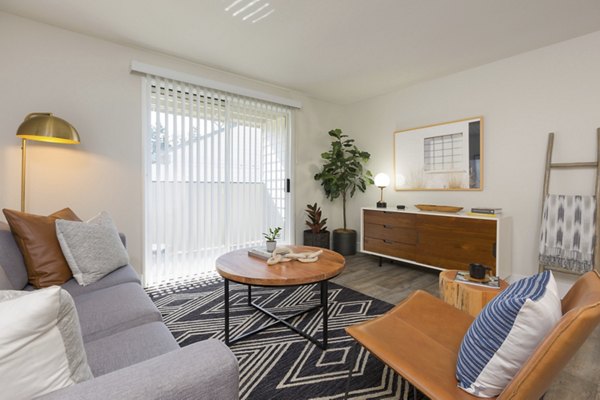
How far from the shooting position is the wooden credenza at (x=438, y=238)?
2.60 meters

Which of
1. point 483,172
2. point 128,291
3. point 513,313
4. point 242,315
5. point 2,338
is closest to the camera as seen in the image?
point 2,338

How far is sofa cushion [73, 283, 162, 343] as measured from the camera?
1.22 meters

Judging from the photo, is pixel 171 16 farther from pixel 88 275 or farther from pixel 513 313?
pixel 513 313

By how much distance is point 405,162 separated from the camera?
3.74 metres

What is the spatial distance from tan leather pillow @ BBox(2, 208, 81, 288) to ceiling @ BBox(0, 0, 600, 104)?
169cm

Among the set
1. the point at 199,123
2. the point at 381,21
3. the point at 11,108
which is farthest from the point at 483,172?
the point at 11,108

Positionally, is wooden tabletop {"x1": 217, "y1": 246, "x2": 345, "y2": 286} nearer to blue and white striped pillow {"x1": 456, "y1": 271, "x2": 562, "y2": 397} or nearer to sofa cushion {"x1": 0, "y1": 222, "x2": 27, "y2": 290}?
blue and white striped pillow {"x1": 456, "y1": 271, "x2": 562, "y2": 397}

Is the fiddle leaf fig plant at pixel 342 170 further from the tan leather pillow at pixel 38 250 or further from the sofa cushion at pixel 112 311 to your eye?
the tan leather pillow at pixel 38 250

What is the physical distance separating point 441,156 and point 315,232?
192cm

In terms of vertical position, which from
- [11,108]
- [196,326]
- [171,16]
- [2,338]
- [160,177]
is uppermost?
[171,16]

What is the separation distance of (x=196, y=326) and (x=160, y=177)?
1632 millimetres

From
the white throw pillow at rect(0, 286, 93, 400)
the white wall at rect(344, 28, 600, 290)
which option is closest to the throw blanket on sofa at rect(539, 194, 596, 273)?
the white wall at rect(344, 28, 600, 290)

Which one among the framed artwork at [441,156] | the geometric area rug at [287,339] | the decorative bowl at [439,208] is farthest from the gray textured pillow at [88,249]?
the framed artwork at [441,156]

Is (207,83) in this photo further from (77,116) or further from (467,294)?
(467,294)
